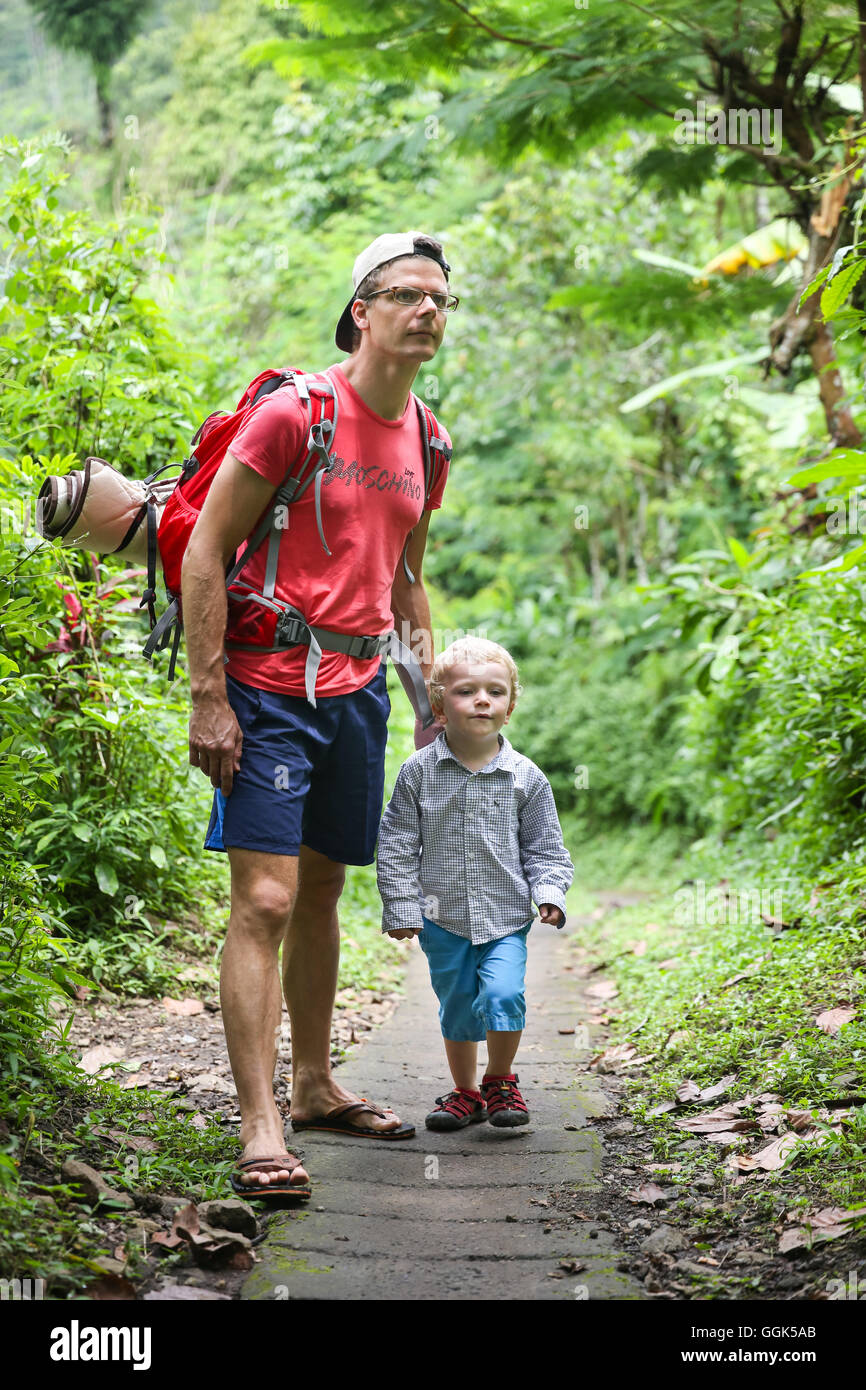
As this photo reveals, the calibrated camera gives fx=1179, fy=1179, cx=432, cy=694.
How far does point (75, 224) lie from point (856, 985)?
3.78 metres

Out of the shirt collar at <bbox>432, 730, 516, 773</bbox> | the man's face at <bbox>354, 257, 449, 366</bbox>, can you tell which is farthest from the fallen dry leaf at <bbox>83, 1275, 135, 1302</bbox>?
the man's face at <bbox>354, 257, 449, 366</bbox>

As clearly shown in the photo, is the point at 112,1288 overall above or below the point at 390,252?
below

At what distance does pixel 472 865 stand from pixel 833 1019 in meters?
1.08

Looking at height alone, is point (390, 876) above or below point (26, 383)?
below

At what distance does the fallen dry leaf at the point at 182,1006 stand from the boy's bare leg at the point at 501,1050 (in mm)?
1221

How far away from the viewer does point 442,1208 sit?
8.49 feet

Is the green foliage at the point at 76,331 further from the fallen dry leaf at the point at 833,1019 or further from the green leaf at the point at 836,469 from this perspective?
the fallen dry leaf at the point at 833,1019

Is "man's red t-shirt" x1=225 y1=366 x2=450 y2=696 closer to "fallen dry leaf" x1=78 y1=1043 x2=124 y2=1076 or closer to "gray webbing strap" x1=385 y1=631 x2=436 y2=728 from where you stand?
"gray webbing strap" x1=385 y1=631 x2=436 y2=728

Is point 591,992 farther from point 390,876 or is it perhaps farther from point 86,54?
point 86,54

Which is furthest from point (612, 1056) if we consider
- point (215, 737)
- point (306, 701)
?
point (215, 737)

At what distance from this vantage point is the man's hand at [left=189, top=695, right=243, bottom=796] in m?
2.72

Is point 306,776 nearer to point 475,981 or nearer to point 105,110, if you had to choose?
point 475,981

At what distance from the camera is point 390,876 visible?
3.19m
